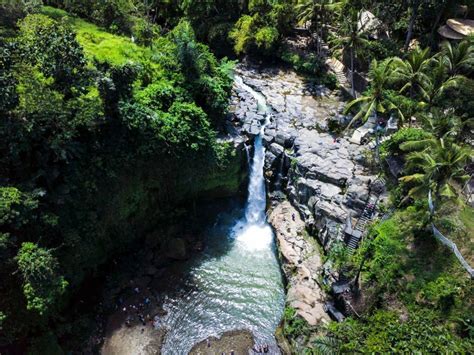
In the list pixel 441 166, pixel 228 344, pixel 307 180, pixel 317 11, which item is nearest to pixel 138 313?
pixel 228 344

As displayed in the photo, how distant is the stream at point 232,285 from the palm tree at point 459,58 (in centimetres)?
1857

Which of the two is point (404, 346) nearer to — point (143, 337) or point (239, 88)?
point (143, 337)

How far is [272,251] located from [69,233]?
15.9 metres

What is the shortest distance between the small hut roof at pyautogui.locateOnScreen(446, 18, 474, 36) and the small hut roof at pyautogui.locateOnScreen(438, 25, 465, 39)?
24 cm

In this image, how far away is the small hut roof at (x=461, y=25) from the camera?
115ft

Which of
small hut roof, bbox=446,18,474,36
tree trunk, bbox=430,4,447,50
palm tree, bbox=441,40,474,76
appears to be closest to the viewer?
palm tree, bbox=441,40,474,76

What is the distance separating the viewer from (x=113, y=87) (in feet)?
80.1

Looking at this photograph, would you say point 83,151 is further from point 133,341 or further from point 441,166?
point 441,166

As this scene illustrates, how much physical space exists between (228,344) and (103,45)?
26.9m

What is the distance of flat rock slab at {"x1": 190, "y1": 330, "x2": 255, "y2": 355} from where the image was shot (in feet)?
76.5

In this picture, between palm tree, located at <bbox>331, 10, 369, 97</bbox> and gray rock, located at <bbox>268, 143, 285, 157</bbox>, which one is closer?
gray rock, located at <bbox>268, 143, 285, 157</bbox>

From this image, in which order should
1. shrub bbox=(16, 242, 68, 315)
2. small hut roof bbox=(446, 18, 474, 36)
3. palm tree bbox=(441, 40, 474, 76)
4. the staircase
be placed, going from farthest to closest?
1. small hut roof bbox=(446, 18, 474, 36)
2. palm tree bbox=(441, 40, 474, 76)
3. the staircase
4. shrub bbox=(16, 242, 68, 315)

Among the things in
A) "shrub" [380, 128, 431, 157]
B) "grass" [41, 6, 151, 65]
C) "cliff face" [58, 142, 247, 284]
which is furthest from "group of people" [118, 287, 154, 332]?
"shrub" [380, 128, 431, 157]

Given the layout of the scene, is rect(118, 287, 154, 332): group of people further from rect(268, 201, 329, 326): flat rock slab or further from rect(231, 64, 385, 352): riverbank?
rect(268, 201, 329, 326): flat rock slab
